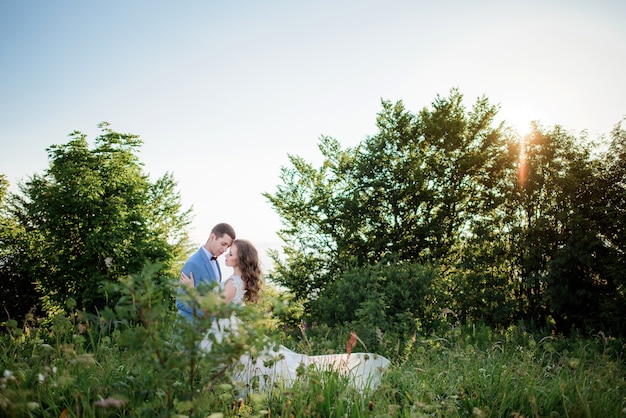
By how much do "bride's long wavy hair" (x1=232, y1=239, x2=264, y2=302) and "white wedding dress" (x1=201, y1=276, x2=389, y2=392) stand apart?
0.10 m

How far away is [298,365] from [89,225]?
20.4 meters

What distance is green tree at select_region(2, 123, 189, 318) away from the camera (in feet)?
65.7

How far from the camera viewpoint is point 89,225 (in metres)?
20.8

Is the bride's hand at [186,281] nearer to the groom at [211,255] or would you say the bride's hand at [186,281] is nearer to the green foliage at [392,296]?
the groom at [211,255]

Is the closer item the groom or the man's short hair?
the groom

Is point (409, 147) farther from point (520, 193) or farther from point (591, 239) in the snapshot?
point (591, 239)

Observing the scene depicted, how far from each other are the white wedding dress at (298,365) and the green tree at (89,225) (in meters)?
15.9

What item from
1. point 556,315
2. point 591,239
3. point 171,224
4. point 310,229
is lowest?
point 556,315

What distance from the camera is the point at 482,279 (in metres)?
15.2

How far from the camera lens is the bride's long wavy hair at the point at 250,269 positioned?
5910mm

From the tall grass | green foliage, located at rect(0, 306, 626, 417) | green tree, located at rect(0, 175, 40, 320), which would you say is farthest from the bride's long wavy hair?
green tree, located at rect(0, 175, 40, 320)

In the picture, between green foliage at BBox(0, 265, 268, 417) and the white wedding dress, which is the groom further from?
green foliage at BBox(0, 265, 268, 417)

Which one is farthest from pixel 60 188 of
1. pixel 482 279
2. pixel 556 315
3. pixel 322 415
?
pixel 556 315

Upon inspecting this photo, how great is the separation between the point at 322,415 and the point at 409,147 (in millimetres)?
19487
